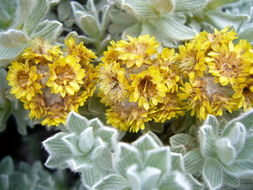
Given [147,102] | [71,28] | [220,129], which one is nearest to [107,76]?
[147,102]

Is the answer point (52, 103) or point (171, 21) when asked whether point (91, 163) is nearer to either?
point (52, 103)

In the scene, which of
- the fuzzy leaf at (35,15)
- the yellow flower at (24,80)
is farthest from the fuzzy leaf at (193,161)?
the fuzzy leaf at (35,15)

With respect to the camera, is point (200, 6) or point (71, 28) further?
point (71, 28)

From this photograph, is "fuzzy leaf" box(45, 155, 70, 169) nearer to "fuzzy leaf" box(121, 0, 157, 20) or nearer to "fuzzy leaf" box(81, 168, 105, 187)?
"fuzzy leaf" box(81, 168, 105, 187)

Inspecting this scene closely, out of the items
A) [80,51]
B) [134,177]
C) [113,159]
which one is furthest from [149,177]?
[80,51]

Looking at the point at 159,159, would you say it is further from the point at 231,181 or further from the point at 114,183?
the point at 231,181

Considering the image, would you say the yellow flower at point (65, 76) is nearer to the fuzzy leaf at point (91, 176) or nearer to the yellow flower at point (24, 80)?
the yellow flower at point (24, 80)
